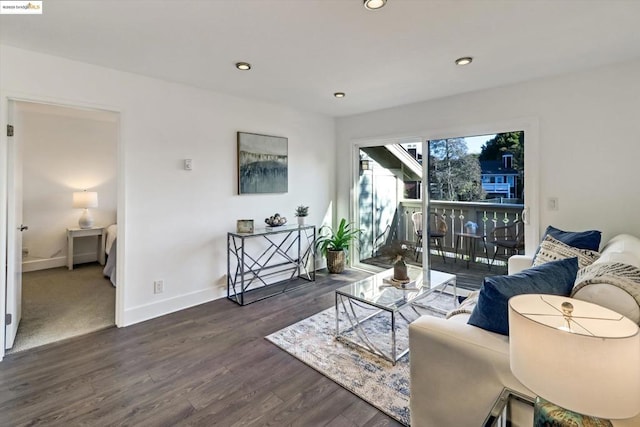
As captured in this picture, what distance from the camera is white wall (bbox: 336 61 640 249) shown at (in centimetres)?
266

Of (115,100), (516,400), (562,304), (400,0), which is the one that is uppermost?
(400,0)

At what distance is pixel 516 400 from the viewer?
1247 millimetres

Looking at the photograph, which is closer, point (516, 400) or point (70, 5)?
point (516, 400)

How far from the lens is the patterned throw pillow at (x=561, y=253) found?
7.27ft

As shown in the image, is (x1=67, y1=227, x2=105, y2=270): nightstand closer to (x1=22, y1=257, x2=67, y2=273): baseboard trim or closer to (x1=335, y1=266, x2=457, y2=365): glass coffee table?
(x1=22, y1=257, x2=67, y2=273): baseboard trim

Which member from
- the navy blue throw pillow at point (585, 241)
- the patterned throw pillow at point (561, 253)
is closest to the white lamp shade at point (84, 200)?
the patterned throw pillow at point (561, 253)

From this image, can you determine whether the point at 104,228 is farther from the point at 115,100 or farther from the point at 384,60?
the point at 384,60

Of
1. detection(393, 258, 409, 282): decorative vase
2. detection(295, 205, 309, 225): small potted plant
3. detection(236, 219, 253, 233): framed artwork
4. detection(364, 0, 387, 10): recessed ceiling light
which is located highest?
detection(364, 0, 387, 10): recessed ceiling light

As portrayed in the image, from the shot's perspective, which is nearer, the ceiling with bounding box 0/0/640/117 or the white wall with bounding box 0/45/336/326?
the ceiling with bounding box 0/0/640/117

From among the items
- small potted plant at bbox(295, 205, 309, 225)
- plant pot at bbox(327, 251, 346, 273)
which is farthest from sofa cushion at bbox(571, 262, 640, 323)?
plant pot at bbox(327, 251, 346, 273)

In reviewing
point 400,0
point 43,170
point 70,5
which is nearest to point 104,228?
point 43,170

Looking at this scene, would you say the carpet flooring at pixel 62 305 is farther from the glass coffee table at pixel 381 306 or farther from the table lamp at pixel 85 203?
the glass coffee table at pixel 381 306

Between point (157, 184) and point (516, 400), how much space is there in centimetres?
326

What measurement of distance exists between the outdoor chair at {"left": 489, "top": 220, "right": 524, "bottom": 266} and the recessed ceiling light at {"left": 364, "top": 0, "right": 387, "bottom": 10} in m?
2.71
